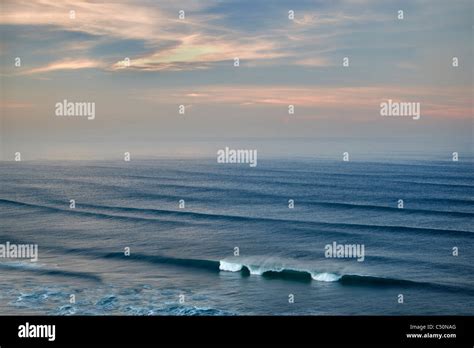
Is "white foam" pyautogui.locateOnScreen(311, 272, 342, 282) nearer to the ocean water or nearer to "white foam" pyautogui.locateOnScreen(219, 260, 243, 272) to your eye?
the ocean water

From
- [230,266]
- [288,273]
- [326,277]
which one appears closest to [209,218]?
[230,266]

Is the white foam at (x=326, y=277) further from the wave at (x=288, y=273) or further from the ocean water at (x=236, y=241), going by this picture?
the ocean water at (x=236, y=241)

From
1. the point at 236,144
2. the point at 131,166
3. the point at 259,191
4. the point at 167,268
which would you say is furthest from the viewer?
the point at 236,144

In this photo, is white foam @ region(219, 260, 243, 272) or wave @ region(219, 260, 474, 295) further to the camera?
white foam @ region(219, 260, 243, 272)

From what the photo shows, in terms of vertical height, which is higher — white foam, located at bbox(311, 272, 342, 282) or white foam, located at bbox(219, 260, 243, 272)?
white foam, located at bbox(219, 260, 243, 272)

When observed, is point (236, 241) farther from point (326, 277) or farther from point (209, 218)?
point (326, 277)

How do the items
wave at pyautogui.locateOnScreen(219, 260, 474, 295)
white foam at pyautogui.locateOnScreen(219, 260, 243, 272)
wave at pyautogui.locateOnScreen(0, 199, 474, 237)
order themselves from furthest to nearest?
1. wave at pyautogui.locateOnScreen(0, 199, 474, 237)
2. white foam at pyautogui.locateOnScreen(219, 260, 243, 272)
3. wave at pyautogui.locateOnScreen(219, 260, 474, 295)

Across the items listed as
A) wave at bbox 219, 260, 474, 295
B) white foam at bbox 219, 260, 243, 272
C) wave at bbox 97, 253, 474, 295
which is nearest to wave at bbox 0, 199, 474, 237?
wave at bbox 97, 253, 474, 295
